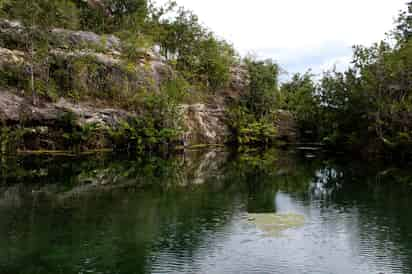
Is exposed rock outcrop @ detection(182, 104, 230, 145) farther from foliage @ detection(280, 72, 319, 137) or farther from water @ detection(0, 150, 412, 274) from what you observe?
water @ detection(0, 150, 412, 274)

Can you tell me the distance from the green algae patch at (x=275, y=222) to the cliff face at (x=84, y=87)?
81.7ft

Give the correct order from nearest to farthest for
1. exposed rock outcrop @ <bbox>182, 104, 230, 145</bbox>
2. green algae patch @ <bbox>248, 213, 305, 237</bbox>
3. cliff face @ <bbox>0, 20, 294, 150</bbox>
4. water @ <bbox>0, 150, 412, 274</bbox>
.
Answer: water @ <bbox>0, 150, 412, 274</bbox>, green algae patch @ <bbox>248, 213, 305, 237</bbox>, cliff face @ <bbox>0, 20, 294, 150</bbox>, exposed rock outcrop @ <bbox>182, 104, 230, 145</bbox>

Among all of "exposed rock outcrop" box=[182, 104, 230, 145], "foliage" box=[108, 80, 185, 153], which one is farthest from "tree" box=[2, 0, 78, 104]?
"exposed rock outcrop" box=[182, 104, 230, 145]

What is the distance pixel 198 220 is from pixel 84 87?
29.5 metres

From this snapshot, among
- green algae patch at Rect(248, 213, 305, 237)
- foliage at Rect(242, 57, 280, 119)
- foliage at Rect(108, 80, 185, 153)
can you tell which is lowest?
green algae patch at Rect(248, 213, 305, 237)

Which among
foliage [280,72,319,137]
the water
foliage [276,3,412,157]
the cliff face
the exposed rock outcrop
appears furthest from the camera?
foliage [280,72,319,137]

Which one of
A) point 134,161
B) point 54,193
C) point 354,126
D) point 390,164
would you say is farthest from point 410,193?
point 354,126

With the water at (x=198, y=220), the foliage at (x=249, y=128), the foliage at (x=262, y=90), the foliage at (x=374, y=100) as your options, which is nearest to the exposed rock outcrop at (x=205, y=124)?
the foliage at (x=249, y=128)

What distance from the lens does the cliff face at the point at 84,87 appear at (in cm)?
3794

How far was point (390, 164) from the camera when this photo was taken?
33.5 m

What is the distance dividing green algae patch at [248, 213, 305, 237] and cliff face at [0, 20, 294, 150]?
24890 millimetres

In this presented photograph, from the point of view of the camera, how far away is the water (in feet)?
38.1

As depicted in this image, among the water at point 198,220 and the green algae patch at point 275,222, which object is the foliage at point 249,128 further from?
the green algae patch at point 275,222

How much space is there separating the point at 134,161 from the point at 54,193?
1347 cm
